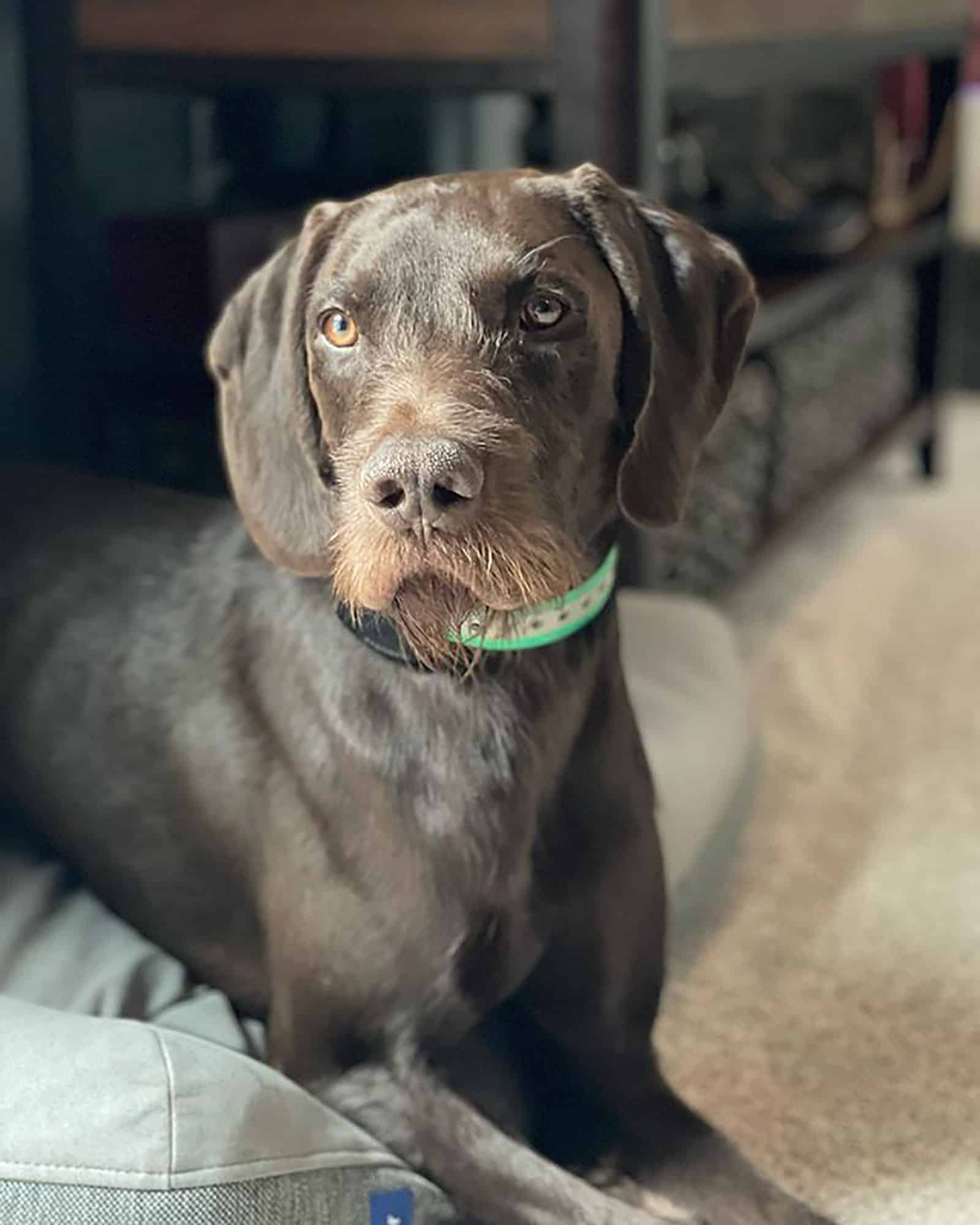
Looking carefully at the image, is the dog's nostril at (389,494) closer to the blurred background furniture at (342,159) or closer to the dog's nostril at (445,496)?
the dog's nostril at (445,496)

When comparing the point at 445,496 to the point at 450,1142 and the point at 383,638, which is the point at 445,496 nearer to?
the point at 383,638

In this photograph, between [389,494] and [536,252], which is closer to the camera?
[389,494]

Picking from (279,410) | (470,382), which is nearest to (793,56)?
(279,410)

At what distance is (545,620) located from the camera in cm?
123

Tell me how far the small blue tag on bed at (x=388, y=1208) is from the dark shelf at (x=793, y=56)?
1.36 metres

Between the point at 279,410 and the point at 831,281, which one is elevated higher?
the point at 279,410

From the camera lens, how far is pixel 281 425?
1285mm

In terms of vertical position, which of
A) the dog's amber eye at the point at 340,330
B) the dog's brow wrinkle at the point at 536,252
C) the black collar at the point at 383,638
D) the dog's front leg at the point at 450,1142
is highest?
the dog's brow wrinkle at the point at 536,252

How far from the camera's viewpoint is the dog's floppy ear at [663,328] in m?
1.22

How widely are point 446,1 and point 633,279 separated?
971 mm

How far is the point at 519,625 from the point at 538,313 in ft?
0.72

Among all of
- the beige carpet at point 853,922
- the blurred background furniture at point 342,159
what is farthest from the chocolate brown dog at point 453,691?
the blurred background furniture at point 342,159

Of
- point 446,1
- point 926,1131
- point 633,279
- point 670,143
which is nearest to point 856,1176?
point 926,1131

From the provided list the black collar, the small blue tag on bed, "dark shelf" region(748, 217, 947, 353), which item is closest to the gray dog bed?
the small blue tag on bed
